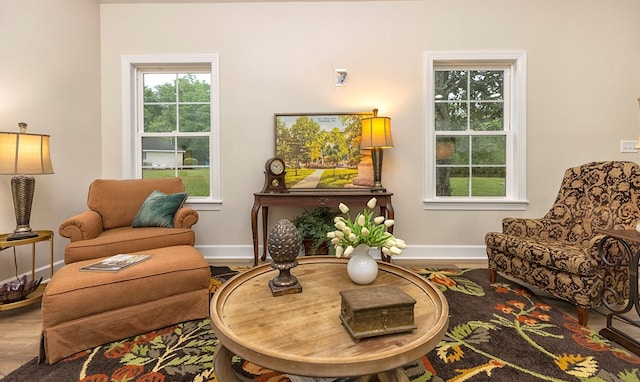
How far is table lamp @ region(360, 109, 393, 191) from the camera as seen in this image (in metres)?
2.84

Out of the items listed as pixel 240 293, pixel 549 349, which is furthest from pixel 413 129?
pixel 240 293

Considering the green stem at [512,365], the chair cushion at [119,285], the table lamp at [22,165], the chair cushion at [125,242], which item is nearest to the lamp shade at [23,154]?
the table lamp at [22,165]

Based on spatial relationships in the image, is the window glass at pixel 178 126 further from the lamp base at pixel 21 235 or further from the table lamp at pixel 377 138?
the table lamp at pixel 377 138

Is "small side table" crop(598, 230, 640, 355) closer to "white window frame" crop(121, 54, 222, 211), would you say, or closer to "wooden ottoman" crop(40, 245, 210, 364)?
"wooden ottoman" crop(40, 245, 210, 364)

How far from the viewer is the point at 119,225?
8.33 ft

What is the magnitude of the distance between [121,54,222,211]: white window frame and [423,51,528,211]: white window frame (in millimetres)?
2326

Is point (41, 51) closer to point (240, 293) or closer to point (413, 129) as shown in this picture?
point (240, 293)

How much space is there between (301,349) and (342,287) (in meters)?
0.47

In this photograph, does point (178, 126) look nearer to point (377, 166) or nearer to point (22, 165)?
point (22, 165)

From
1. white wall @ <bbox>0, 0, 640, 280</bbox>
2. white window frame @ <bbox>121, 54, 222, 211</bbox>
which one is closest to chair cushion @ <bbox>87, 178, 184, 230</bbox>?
white window frame @ <bbox>121, 54, 222, 211</bbox>

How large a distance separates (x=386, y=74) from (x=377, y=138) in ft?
2.83

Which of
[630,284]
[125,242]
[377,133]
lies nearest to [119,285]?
[125,242]

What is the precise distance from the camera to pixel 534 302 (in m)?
2.10

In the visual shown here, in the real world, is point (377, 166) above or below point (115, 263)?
above
